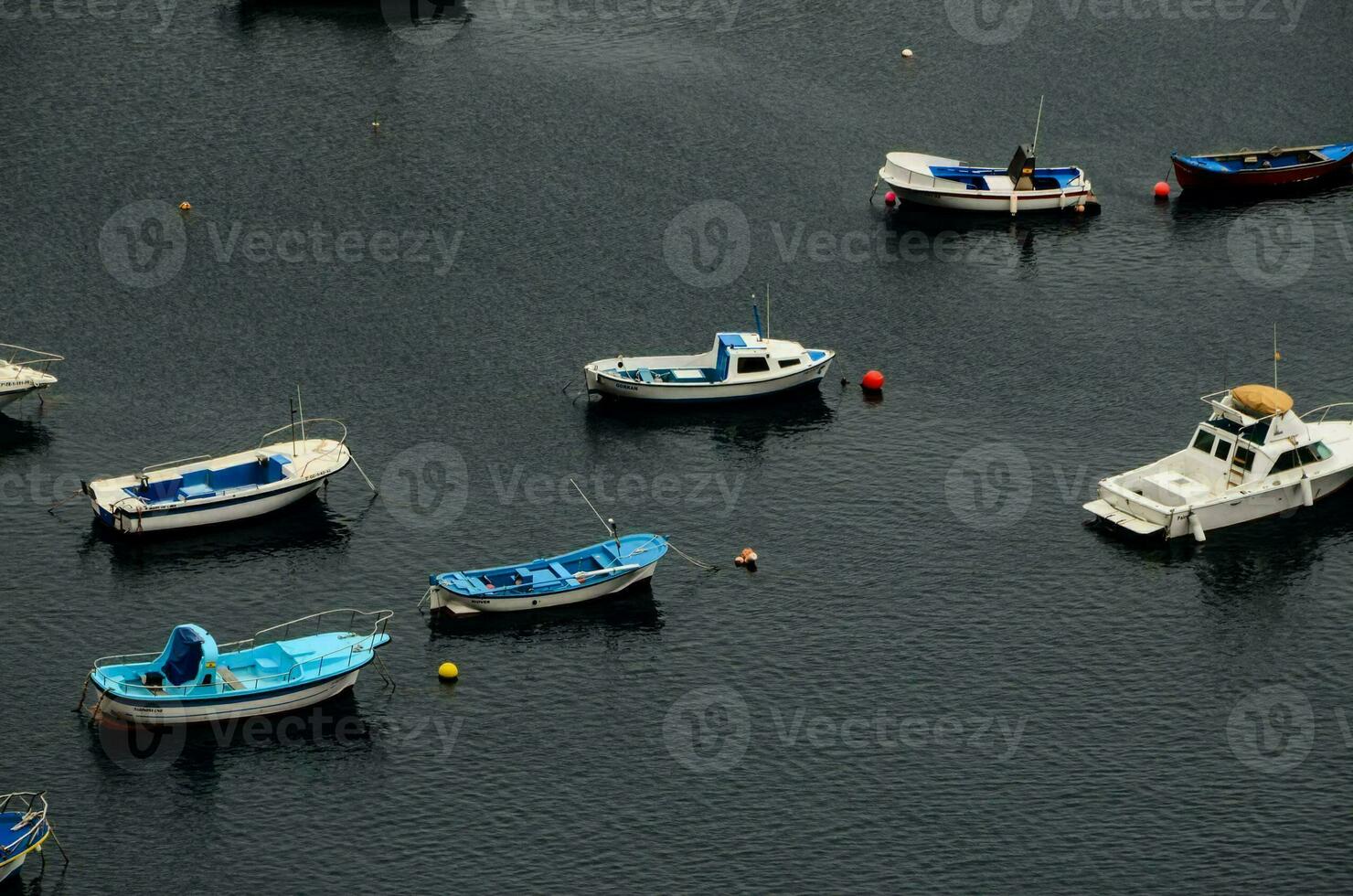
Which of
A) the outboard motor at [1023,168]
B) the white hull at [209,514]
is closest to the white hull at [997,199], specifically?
the outboard motor at [1023,168]

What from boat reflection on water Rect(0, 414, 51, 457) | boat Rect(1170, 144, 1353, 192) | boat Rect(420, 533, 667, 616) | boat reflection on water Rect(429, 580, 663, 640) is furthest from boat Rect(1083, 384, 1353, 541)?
boat reflection on water Rect(0, 414, 51, 457)

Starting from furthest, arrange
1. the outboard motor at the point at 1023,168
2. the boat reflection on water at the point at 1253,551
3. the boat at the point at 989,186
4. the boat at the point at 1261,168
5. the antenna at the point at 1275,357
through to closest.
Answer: the boat at the point at 1261,168 < the outboard motor at the point at 1023,168 < the boat at the point at 989,186 < the antenna at the point at 1275,357 < the boat reflection on water at the point at 1253,551

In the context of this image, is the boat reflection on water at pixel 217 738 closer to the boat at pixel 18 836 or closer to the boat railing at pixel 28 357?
the boat at pixel 18 836

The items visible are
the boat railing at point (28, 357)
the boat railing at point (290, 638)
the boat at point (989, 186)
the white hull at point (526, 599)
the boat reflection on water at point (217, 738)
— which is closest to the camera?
the boat reflection on water at point (217, 738)

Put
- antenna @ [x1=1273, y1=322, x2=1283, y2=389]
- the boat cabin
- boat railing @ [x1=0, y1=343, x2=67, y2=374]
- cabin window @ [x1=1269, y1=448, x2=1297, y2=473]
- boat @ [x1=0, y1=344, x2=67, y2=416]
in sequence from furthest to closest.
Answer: boat railing @ [x1=0, y1=343, x2=67, y2=374]
the boat cabin
antenna @ [x1=1273, y1=322, x2=1283, y2=389]
boat @ [x1=0, y1=344, x2=67, y2=416]
cabin window @ [x1=1269, y1=448, x2=1297, y2=473]

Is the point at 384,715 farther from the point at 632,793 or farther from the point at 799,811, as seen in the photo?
the point at 799,811

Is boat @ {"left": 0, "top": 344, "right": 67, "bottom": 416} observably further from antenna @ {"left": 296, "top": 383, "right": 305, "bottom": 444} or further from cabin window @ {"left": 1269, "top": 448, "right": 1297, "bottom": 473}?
cabin window @ {"left": 1269, "top": 448, "right": 1297, "bottom": 473}
